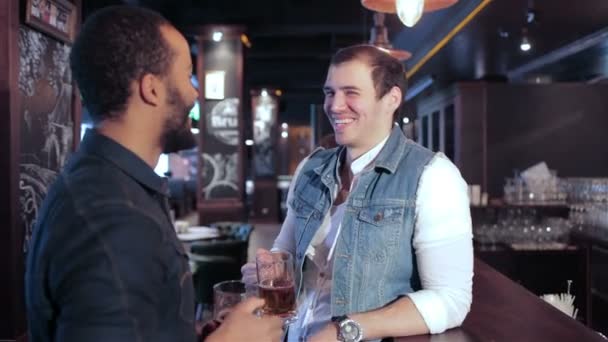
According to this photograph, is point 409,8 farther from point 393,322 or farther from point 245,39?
point 245,39

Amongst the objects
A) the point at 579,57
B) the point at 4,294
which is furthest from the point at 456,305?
the point at 579,57

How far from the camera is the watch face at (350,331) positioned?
1307 mm

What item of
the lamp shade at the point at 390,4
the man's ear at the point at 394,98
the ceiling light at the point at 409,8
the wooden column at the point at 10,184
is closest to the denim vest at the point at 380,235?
the man's ear at the point at 394,98

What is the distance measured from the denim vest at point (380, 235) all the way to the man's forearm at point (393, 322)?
0.32ft

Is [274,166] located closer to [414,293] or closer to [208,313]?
[208,313]

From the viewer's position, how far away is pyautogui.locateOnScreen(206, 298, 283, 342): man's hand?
100 centimetres

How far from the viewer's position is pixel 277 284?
1320mm

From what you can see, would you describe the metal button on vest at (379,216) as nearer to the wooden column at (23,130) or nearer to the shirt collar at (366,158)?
the shirt collar at (366,158)

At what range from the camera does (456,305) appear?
136cm

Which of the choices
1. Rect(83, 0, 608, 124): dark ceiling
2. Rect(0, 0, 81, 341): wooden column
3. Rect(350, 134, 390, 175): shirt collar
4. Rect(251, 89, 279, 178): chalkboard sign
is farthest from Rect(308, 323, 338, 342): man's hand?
Rect(251, 89, 279, 178): chalkboard sign

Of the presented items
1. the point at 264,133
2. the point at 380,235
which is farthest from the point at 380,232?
the point at 264,133

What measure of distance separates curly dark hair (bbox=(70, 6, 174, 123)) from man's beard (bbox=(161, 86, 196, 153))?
0.17 ft

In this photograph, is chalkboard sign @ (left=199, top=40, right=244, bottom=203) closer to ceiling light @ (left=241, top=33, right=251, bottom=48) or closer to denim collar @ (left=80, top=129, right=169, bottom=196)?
ceiling light @ (left=241, top=33, right=251, bottom=48)

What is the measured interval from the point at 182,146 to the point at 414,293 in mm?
716
